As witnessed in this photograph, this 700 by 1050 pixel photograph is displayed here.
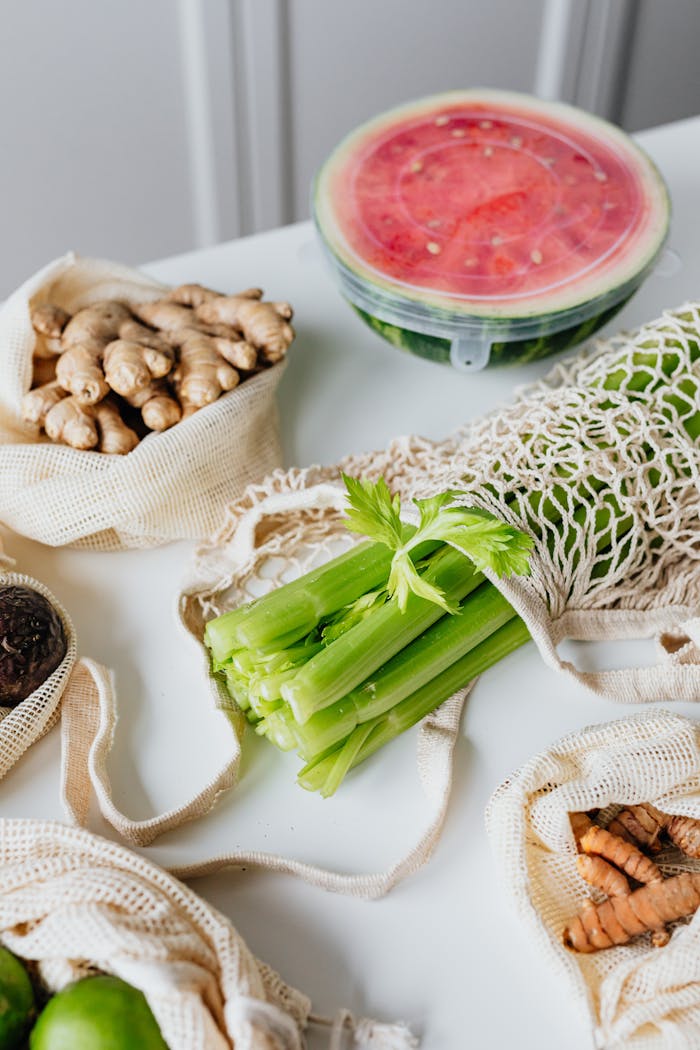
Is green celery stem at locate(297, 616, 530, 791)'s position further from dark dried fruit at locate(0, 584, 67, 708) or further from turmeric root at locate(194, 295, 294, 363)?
turmeric root at locate(194, 295, 294, 363)

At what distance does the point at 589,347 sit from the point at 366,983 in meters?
0.59

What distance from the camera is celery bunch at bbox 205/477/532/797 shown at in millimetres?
731

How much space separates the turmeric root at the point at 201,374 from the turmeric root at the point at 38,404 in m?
0.10

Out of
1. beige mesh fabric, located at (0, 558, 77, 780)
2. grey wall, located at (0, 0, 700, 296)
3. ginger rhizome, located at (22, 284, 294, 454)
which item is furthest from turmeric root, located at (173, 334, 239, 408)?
grey wall, located at (0, 0, 700, 296)

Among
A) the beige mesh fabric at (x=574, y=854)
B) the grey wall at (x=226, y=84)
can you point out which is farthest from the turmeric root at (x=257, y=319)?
the grey wall at (x=226, y=84)

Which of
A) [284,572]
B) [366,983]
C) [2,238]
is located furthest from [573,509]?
[2,238]

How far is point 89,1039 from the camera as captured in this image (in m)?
0.55

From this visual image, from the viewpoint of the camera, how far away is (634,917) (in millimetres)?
664

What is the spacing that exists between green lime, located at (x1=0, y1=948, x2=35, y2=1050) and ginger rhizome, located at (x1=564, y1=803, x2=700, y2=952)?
0.31 metres

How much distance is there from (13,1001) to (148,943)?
77 mm

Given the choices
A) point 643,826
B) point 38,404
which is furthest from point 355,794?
point 38,404

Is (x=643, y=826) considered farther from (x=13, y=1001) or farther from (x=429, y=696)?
(x=13, y=1001)

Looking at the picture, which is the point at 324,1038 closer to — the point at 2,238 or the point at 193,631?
the point at 193,631

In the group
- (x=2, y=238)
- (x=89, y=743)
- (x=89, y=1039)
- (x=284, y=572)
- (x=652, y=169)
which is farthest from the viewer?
(x=2, y=238)
